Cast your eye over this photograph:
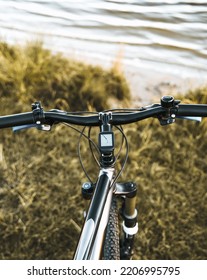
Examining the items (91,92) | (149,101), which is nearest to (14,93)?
(91,92)

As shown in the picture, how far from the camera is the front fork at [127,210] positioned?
170 centimetres

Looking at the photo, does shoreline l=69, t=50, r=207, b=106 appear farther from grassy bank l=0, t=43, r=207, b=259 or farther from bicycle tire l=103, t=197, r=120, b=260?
bicycle tire l=103, t=197, r=120, b=260

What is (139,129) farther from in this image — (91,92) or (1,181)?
(1,181)

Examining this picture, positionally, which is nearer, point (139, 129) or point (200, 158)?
point (200, 158)

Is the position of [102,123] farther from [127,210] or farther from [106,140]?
[127,210]

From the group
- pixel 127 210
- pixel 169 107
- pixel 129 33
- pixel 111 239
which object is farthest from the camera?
pixel 129 33

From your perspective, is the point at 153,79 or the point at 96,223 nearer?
the point at 96,223

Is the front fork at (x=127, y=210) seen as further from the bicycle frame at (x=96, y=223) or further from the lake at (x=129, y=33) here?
the lake at (x=129, y=33)

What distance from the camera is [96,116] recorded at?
4.71 ft

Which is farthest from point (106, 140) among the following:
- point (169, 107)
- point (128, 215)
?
point (128, 215)

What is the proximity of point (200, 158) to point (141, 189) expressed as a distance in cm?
50

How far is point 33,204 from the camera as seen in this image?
9.27ft

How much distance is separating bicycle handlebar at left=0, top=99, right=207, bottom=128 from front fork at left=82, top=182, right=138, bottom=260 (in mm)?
352

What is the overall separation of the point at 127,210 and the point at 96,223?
0.69m
